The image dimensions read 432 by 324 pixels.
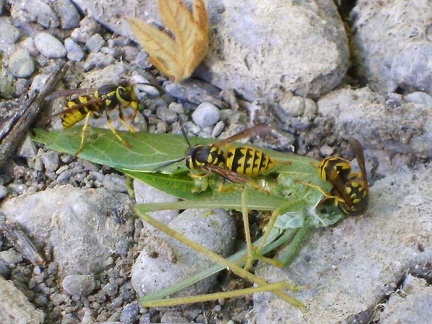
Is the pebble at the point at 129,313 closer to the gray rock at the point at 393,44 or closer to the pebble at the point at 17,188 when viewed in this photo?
the pebble at the point at 17,188

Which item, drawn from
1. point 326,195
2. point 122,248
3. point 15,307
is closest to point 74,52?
point 122,248

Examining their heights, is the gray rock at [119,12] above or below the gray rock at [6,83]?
above

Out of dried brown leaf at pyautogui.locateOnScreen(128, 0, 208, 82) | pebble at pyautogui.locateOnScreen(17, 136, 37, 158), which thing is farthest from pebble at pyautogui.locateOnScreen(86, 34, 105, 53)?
pebble at pyautogui.locateOnScreen(17, 136, 37, 158)

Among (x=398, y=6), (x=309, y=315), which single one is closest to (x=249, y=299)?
(x=309, y=315)

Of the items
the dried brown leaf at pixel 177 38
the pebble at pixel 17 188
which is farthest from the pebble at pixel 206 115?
the pebble at pixel 17 188

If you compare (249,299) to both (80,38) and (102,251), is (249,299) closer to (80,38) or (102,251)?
(102,251)

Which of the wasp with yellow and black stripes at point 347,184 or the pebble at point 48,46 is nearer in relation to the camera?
the wasp with yellow and black stripes at point 347,184

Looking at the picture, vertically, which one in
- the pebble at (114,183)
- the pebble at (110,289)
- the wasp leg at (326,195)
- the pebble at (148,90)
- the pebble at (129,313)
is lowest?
the pebble at (129,313)
